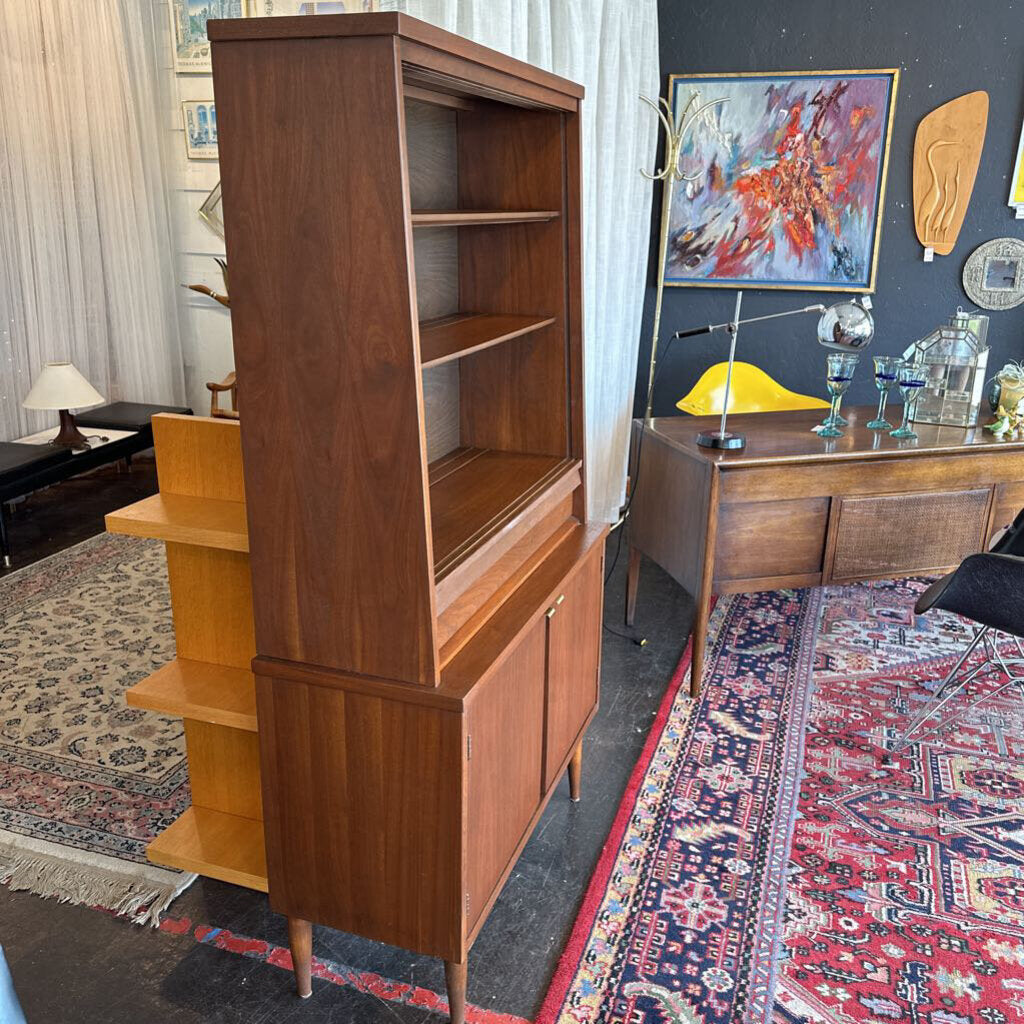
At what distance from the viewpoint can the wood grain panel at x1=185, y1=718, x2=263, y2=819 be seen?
2400 mm

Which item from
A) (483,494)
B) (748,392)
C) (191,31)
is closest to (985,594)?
(483,494)

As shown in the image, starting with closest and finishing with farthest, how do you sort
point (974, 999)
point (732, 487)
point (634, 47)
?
point (974, 999)
point (732, 487)
point (634, 47)

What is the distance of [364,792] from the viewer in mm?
1923

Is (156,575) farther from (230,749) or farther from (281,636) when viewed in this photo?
(281,636)

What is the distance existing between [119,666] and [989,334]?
15.8 ft

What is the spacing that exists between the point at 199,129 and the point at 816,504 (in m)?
4.89

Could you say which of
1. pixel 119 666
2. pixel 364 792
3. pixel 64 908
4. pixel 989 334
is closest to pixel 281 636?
pixel 364 792

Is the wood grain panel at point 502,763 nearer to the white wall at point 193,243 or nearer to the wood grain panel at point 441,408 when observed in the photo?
the wood grain panel at point 441,408

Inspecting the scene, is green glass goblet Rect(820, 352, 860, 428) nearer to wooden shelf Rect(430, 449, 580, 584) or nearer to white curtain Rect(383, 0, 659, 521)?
white curtain Rect(383, 0, 659, 521)

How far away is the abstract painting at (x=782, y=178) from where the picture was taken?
199 inches

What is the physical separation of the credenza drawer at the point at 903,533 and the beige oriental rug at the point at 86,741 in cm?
241

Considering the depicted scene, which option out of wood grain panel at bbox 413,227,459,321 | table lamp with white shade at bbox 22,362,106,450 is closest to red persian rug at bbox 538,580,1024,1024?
wood grain panel at bbox 413,227,459,321

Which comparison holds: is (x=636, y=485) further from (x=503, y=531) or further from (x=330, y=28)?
(x=330, y=28)

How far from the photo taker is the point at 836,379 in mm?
3557
